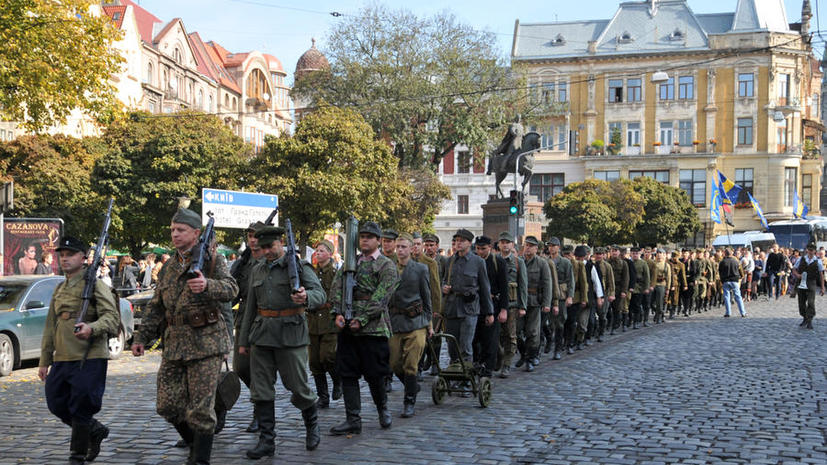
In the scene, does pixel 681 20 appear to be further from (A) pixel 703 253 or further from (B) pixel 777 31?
(A) pixel 703 253

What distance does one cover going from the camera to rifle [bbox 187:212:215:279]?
5.96 m

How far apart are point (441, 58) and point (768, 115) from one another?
35217mm

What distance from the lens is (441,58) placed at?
143ft

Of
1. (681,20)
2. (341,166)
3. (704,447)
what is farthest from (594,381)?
(681,20)

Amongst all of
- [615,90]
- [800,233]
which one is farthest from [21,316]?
[615,90]

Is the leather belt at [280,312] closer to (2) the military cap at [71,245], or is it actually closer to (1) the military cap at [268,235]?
(1) the military cap at [268,235]

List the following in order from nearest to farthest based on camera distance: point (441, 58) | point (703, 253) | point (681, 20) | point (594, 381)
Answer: point (594, 381), point (703, 253), point (441, 58), point (681, 20)

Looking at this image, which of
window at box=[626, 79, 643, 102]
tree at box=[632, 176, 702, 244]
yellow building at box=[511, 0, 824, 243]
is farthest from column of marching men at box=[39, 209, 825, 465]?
window at box=[626, 79, 643, 102]

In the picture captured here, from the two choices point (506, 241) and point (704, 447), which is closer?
point (704, 447)

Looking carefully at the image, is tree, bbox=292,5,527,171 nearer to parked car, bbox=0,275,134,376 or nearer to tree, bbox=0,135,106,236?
tree, bbox=0,135,106,236

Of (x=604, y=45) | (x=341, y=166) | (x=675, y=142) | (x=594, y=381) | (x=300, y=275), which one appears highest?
(x=604, y=45)

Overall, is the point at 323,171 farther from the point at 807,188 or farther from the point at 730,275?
the point at 807,188

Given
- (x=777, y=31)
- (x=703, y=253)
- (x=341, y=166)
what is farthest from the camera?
(x=777, y=31)

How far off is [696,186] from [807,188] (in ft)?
33.6
